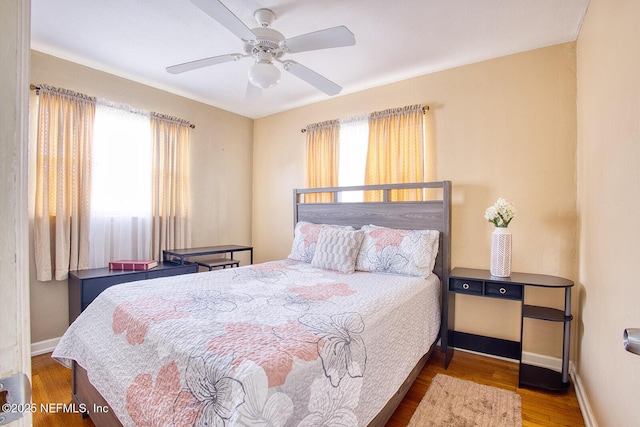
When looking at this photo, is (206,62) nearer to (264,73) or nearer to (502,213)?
(264,73)

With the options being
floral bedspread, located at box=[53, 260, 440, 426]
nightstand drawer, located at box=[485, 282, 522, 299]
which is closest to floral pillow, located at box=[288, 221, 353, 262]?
floral bedspread, located at box=[53, 260, 440, 426]

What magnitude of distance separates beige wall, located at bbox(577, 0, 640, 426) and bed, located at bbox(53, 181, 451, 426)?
0.95 meters

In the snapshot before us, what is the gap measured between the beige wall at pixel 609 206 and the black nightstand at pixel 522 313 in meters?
0.12

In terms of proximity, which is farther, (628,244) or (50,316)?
(50,316)

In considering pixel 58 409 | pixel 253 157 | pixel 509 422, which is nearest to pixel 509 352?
pixel 509 422

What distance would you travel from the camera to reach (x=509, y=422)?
6.08ft

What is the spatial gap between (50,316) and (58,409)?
119 cm

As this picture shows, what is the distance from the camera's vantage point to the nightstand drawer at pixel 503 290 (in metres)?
2.32

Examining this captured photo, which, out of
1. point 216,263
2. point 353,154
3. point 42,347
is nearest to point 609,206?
point 353,154

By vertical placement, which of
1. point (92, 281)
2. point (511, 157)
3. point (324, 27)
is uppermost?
point (324, 27)

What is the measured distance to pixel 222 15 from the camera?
1.58 m

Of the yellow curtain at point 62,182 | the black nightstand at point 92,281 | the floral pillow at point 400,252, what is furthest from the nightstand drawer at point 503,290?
the yellow curtain at point 62,182

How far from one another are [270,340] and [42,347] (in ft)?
9.02

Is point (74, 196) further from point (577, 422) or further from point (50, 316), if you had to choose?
point (577, 422)
